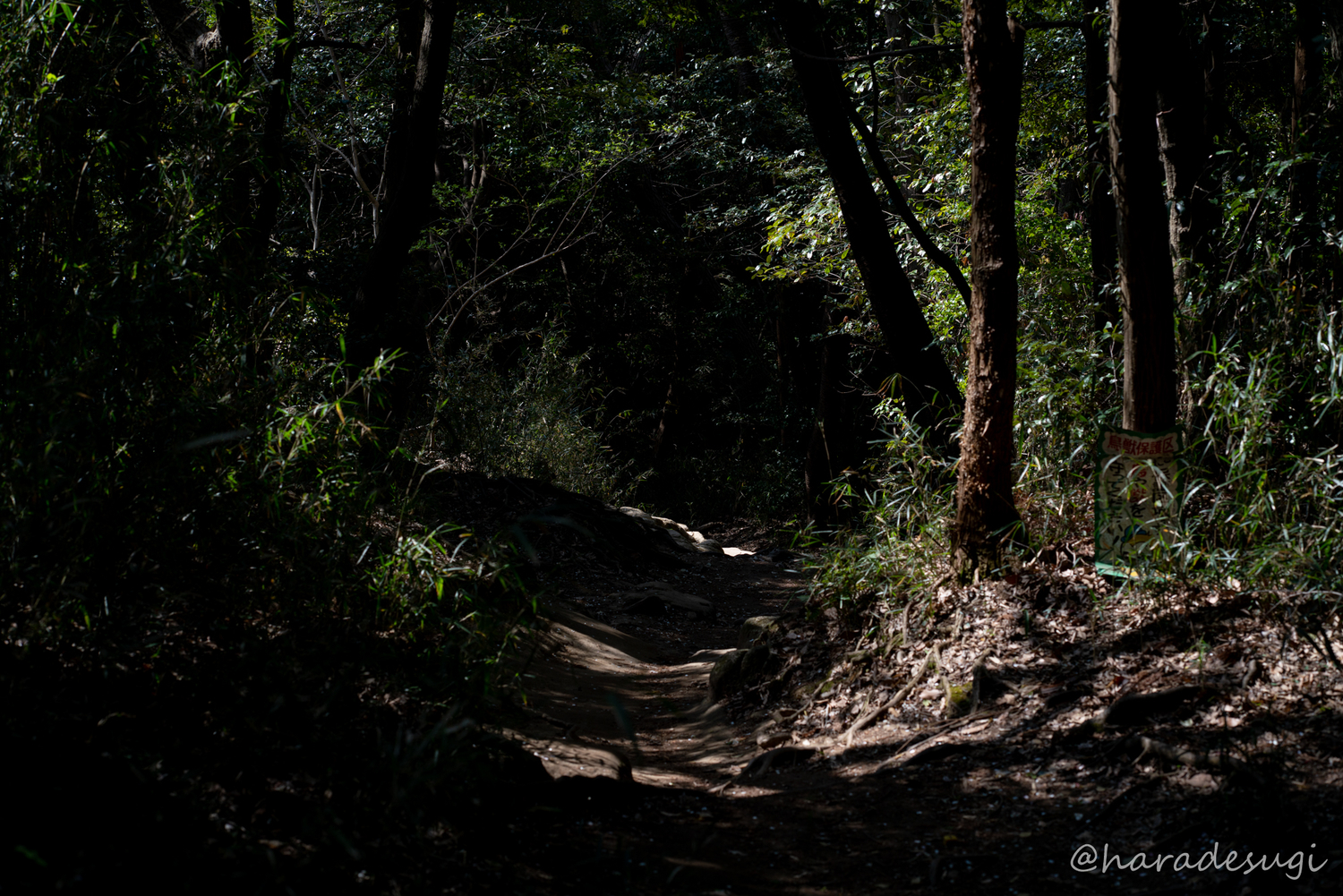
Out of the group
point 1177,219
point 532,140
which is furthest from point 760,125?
point 1177,219

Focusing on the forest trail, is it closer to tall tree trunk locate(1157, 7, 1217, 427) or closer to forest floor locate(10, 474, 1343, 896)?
forest floor locate(10, 474, 1343, 896)

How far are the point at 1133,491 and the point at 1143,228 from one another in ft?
4.04

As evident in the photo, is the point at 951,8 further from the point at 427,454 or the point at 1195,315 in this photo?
the point at 427,454

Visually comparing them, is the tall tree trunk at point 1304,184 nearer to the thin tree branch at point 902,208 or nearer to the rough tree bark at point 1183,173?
the rough tree bark at point 1183,173

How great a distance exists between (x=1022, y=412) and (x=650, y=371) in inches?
521

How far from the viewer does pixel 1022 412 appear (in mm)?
5234

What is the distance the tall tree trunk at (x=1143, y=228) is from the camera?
427cm

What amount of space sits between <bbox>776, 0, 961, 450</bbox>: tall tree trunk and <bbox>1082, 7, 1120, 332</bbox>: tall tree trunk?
1004 mm

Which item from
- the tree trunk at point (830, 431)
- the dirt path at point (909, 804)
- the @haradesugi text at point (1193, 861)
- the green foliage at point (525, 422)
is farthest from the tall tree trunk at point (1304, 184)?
the tree trunk at point (830, 431)

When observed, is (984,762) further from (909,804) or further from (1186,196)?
(1186,196)

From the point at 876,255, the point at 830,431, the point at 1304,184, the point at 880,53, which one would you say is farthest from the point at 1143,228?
the point at 830,431

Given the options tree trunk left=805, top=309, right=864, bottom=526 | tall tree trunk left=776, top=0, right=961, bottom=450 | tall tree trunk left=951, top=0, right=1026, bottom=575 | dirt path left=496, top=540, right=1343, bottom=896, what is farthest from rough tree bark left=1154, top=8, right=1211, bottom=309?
tree trunk left=805, top=309, right=864, bottom=526

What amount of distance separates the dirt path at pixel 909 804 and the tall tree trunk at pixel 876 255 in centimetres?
162

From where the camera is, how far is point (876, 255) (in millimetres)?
5816
